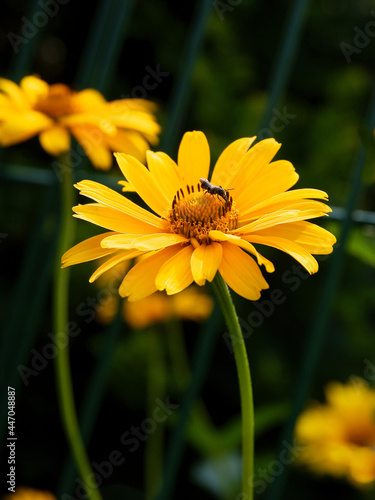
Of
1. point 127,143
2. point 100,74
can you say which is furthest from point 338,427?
point 100,74

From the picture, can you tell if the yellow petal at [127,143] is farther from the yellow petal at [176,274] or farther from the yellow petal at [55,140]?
the yellow petal at [176,274]

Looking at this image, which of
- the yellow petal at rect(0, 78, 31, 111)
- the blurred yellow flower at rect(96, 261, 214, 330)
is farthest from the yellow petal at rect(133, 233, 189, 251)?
the blurred yellow flower at rect(96, 261, 214, 330)

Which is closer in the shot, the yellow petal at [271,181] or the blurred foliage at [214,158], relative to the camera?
the yellow petal at [271,181]

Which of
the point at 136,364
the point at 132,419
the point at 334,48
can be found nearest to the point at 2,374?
the point at 136,364

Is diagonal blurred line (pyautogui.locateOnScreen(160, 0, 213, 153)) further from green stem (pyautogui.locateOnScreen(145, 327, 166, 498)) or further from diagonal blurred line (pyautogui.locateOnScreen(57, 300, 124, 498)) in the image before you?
green stem (pyautogui.locateOnScreen(145, 327, 166, 498))

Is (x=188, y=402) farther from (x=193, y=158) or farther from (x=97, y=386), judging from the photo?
(x=193, y=158)

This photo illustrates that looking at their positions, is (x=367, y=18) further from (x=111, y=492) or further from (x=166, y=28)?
(x=111, y=492)

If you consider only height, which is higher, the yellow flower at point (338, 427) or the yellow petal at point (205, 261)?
the yellow petal at point (205, 261)

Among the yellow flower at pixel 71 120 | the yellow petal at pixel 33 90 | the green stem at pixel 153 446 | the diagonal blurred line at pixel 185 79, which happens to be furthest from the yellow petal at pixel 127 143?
the green stem at pixel 153 446
